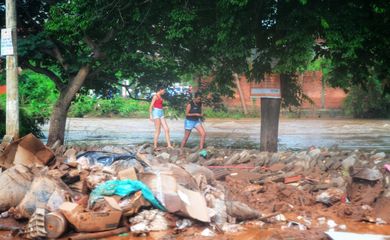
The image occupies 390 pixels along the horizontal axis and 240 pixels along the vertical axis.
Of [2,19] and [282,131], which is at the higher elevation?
[2,19]

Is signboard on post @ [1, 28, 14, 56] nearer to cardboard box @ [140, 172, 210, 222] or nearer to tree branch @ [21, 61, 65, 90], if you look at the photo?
tree branch @ [21, 61, 65, 90]

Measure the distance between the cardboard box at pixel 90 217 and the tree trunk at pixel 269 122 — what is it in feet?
18.9

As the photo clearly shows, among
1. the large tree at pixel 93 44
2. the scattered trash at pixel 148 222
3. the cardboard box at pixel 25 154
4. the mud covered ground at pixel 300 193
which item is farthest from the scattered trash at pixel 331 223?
the large tree at pixel 93 44

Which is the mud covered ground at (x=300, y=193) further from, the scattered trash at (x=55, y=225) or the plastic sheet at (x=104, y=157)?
the scattered trash at (x=55, y=225)

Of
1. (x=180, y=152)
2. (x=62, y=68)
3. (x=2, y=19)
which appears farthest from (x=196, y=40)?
(x=2, y=19)

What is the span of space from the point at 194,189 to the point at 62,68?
7991 mm

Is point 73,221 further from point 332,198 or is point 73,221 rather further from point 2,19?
point 2,19

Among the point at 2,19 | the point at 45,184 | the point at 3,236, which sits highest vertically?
the point at 2,19

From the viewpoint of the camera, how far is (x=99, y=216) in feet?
18.7

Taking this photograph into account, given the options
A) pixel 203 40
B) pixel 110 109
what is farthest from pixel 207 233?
pixel 110 109

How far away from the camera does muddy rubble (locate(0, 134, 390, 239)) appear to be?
230 inches

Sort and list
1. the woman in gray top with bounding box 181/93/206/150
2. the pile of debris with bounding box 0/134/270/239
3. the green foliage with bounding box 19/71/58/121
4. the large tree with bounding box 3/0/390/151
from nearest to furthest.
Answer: the pile of debris with bounding box 0/134/270/239 → the large tree with bounding box 3/0/390/151 → the woman in gray top with bounding box 181/93/206/150 → the green foliage with bounding box 19/71/58/121

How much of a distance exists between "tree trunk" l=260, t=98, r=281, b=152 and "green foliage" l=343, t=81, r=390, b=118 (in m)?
16.9

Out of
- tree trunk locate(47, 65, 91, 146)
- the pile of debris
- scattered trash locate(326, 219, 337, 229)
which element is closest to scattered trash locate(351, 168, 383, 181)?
scattered trash locate(326, 219, 337, 229)
